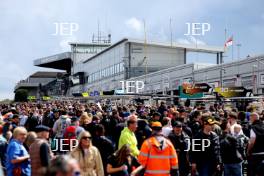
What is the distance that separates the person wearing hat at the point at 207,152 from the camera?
958cm

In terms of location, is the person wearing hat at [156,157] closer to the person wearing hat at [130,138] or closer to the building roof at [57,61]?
the person wearing hat at [130,138]

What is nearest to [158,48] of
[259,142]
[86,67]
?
[86,67]

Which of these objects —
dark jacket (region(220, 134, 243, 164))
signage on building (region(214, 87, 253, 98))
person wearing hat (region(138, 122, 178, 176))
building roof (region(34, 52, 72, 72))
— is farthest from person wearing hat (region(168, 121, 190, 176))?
building roof (region(34, 52, 72, 72))

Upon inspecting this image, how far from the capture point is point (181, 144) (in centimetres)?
952

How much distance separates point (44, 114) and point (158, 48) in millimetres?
59104

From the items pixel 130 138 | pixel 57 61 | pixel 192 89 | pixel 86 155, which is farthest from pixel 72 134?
pixel 57 61

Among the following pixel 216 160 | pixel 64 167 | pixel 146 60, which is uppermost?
pixel 146 60

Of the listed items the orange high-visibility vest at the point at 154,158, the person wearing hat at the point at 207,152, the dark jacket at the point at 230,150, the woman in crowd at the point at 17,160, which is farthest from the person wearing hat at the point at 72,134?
the orange high-visibility vest at the point at 154,158

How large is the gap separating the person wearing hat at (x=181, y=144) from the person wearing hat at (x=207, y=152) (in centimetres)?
18

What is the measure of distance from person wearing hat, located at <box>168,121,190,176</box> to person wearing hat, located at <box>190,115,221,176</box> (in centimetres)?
18

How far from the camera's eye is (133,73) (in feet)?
254

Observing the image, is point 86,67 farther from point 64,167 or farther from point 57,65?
point 64,167

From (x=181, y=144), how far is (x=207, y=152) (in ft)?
1.98

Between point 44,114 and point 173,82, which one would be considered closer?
point 44,114
